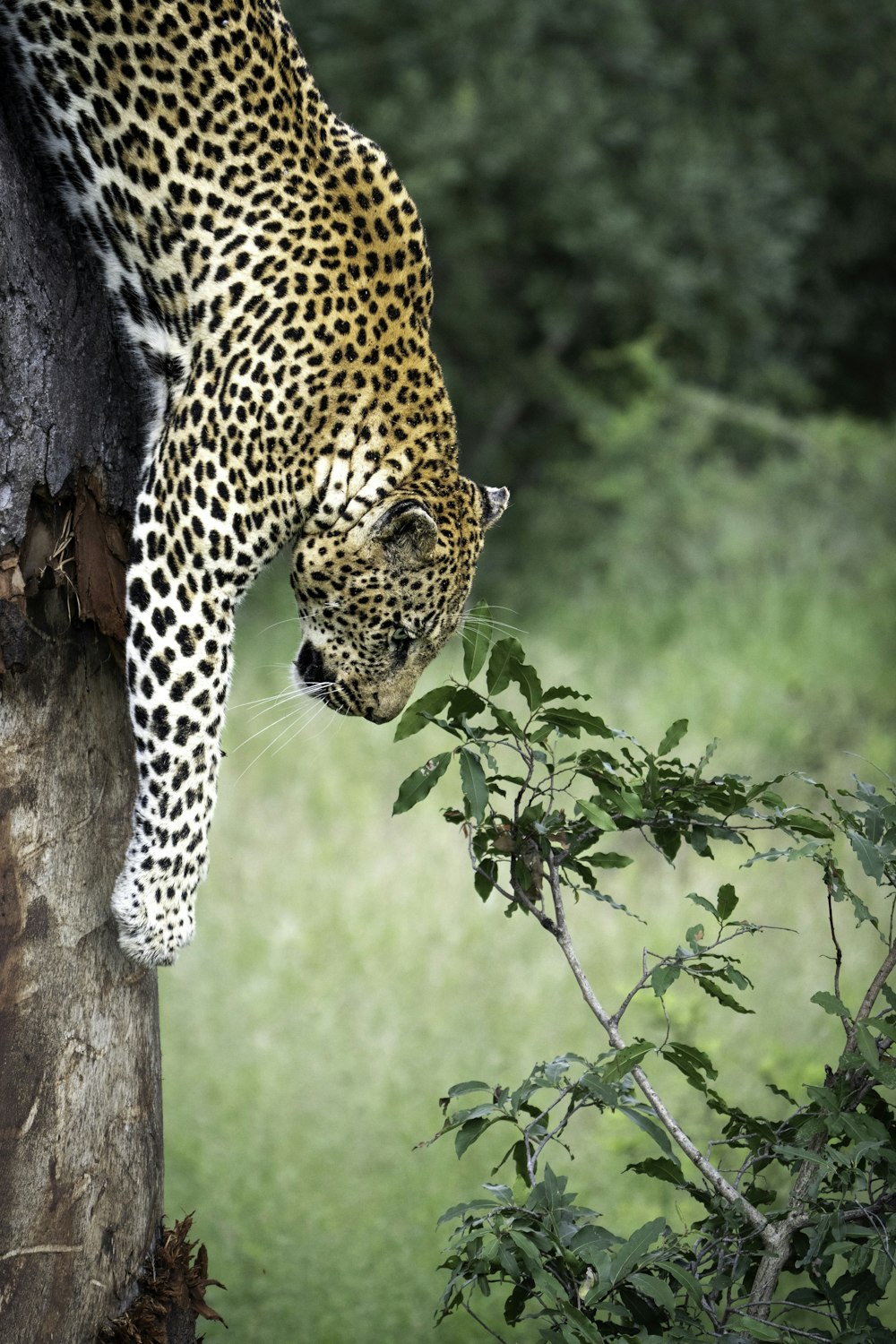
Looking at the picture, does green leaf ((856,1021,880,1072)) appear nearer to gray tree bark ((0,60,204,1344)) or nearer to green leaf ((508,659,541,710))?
green leaf ((508,659,541,710))

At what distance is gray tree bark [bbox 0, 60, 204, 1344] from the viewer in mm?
3568

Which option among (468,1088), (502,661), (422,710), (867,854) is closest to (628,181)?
(502,661)

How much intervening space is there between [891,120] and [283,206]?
16.7 m

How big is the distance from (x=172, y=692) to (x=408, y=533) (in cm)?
86

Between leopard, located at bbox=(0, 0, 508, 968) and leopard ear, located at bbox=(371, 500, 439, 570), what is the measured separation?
0.04 ft

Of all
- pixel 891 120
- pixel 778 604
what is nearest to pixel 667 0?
pixel 891 120

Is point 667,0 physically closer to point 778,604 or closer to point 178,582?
point 778,604

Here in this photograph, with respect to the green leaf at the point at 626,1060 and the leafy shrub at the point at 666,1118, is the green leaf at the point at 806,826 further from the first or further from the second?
the green leaf at the point at 626,1060

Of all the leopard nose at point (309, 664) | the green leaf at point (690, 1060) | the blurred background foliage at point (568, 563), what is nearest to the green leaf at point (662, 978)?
the green leaf at point (690, 1060)

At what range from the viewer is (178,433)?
3752 mm

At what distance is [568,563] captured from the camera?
16.4 m

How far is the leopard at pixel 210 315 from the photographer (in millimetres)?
3746

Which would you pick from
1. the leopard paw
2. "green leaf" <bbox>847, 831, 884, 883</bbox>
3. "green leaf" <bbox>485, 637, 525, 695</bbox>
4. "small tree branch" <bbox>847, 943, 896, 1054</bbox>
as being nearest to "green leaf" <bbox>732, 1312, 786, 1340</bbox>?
"small tree branch" <bbox>847, 943, 896, 1054</bbox>

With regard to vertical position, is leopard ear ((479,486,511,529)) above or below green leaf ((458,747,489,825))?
above
